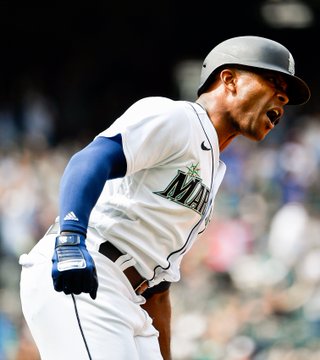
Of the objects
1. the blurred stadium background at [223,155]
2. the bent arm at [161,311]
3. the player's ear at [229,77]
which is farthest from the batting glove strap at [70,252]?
the blurred stadium background at [223,155]

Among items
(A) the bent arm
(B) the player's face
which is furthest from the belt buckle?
(B) the player's face

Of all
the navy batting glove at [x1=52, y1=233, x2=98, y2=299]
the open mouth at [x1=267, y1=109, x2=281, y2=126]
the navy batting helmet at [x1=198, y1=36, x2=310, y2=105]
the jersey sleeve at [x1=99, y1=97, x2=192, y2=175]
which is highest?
the navy batting helmet at [x1=198, y1=36, x2=310, y2=105]

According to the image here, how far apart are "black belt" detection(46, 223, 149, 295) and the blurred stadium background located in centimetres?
384

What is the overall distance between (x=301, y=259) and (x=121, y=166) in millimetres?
5789

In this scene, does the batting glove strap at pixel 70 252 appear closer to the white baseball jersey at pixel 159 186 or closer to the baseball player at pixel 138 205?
the baseball player at pixel 138 205

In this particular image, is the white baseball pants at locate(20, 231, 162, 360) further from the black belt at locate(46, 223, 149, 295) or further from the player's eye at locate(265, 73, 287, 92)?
the player's eye at locate(265, 73, 287, 92)

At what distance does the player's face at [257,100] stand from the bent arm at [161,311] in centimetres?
69

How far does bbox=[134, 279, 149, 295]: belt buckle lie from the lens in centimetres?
317

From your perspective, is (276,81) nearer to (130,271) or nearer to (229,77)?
(229,77)

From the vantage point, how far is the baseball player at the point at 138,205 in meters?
2.77

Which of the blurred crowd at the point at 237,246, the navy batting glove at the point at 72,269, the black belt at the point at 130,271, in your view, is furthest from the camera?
the blurred crowd at the point at 237,246

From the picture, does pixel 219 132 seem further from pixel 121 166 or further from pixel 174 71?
pixel 174 71

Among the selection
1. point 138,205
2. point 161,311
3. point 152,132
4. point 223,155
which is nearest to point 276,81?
point 152,132

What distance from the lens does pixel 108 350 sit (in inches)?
114
